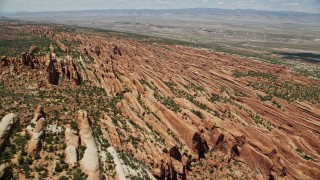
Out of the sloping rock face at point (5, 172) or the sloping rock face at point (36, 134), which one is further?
the sloping rock face at point (36, 134)

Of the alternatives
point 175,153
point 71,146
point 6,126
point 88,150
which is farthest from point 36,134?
point 175,153

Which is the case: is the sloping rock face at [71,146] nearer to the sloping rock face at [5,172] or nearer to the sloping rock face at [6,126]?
the sloping rock face at [5,172]

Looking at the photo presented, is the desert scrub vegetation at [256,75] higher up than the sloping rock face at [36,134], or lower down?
lower down

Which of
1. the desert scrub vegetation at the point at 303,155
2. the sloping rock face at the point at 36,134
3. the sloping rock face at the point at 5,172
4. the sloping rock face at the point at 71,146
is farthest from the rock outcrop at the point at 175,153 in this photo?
the sloping rock face at the point at 5,172

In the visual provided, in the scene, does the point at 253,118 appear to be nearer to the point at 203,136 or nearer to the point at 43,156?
the point at 203,136

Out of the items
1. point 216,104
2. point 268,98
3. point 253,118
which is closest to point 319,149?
point 253,118

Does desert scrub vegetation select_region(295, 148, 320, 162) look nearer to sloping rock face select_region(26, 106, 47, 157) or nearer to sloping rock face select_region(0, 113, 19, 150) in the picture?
sloping rock face select_region(26, 106, 47, 157)
